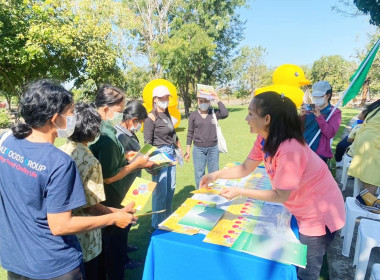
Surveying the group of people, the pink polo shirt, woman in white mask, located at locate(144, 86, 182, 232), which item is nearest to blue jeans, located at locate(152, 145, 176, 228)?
woman in white mask, located at locate(144, 86, 182, 232)

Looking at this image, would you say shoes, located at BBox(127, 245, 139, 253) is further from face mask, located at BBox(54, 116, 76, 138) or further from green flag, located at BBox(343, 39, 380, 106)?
green flag, located at BBox(343, 39, 380, 106)

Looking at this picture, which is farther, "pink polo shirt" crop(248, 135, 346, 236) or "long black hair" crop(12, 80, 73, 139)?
"pink polo shirt" crop(248, 135, 346, 236)

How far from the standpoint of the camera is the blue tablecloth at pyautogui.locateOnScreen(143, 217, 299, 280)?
4.41 feet

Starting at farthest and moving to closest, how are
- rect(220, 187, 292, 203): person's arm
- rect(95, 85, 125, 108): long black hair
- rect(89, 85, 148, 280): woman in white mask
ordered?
1. rect(95, 85, 125, 108): long black hair
2. rect(89, 85, 148, 280): woman in white mask
3. rect(220, 187, 292, 203): person's arm

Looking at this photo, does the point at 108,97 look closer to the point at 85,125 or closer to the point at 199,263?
the point at 85,125

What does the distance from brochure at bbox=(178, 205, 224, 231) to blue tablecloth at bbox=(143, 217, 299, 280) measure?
99mm

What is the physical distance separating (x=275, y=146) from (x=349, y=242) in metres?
2.07

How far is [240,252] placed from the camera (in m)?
1.41

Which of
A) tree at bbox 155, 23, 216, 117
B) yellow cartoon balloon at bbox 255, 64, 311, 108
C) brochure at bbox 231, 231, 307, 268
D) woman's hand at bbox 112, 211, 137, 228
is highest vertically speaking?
tree at bbox 155, 23, 216, 117

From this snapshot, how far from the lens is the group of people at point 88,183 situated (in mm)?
1194

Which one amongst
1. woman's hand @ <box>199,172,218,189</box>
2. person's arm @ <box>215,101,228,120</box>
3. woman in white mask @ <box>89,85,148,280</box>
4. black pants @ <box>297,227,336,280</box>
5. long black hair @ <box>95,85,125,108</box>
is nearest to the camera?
black pants @ <box>297,227,336,280</box>

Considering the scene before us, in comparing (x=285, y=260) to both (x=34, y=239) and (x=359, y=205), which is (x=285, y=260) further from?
(x=359, y=205)

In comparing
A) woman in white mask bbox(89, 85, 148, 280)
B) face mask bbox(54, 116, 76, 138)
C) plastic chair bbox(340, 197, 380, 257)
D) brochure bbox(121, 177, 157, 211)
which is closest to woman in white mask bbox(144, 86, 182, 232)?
woman in white mask bbox(89, 85, 148, 280)

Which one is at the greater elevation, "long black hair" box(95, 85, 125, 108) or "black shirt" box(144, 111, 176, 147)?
"long black hair" box(95, 85, 125, 108)
